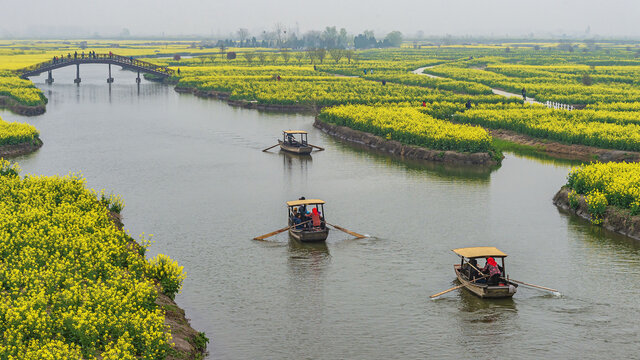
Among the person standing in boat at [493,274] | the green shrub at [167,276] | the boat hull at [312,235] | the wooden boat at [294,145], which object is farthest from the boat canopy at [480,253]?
the wooden boat at [294,145]

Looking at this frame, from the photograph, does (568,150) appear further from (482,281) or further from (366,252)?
(482,281)

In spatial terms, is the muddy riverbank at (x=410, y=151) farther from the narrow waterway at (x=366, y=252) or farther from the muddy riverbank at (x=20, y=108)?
the muddy riverbank at (x=20, y=108)

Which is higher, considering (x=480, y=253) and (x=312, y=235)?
(x=480, y=253)

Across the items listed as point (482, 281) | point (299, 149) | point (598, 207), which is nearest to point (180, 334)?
point (482, 281)

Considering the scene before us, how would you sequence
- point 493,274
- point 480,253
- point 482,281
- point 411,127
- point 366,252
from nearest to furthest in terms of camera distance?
point 493,274
point 482,281
point 480,253
point 366,252
point 411,127

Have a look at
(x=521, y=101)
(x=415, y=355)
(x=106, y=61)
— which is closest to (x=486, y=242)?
(x=415, y=355)

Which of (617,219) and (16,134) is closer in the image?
(617,219)

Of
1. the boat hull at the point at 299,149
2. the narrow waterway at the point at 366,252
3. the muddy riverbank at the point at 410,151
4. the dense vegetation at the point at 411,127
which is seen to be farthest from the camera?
the boat hull at the point at 299,149
